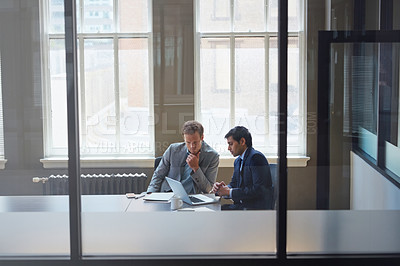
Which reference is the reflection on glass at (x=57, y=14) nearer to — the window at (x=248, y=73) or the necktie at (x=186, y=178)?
the window at (x=248, y=73)

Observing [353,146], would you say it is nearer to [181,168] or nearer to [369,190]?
Result: [369,190]

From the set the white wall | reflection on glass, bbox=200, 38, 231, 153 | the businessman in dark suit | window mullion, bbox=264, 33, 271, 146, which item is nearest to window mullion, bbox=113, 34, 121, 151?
reflection on glass, bbox=200, 38, 231, 153

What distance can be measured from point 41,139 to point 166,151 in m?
0.74

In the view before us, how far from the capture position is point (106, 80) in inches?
131

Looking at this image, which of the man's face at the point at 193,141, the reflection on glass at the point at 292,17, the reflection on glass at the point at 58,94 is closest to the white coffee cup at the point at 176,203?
the man's face at the point at 193,141

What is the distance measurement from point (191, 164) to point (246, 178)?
34 centimetres

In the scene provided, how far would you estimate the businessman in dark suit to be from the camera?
3.30m

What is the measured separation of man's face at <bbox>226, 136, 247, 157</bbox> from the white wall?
2.17 feet

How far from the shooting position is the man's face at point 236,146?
331 centimetres

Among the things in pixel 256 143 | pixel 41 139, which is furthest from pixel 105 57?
pixel 256 143

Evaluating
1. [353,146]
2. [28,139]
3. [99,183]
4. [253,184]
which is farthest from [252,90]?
[28,139]

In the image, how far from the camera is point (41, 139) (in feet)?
10.8

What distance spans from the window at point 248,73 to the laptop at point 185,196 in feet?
0.98

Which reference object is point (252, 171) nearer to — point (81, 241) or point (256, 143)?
point (256, 143)
